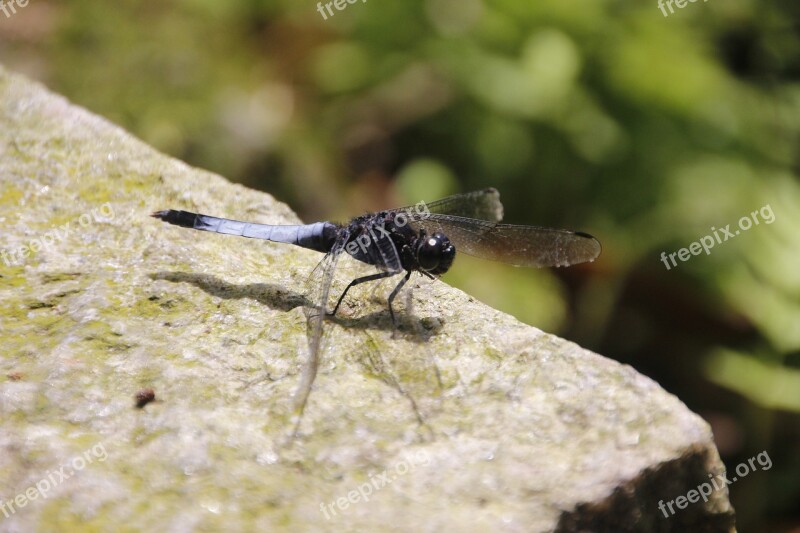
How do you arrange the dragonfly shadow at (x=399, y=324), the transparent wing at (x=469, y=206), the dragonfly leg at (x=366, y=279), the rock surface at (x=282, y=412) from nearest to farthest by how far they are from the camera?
the rock surface at (x=282, y=412) < the dragonfly shadow at (x=399, y=324) < the dragonfly leg at (x=366, y=279) < the transparent wing at (x=469, y=206)

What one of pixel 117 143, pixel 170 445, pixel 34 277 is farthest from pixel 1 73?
pixel 170 445

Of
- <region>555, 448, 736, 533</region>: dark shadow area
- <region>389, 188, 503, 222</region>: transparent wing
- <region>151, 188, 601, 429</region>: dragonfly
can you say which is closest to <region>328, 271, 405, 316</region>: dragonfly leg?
<region>151, 188, 601, 429</region>: dragonfly

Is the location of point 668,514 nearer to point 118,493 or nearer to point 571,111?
point 118,493

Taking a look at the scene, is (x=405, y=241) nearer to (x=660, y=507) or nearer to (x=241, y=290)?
(x=241, y=290)

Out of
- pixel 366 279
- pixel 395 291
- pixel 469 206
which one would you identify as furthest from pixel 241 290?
pixel 469 206

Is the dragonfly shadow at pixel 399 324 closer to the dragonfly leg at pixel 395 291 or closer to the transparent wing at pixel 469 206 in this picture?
the dragonfly leg at pixel 395 291

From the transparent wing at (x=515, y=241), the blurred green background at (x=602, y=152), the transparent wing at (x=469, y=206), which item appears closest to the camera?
the transparent wing at (x=515, y=241)

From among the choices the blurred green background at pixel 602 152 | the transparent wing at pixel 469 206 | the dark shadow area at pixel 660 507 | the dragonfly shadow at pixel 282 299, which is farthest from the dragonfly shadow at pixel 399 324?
the blurred green background at pixel 602 152
